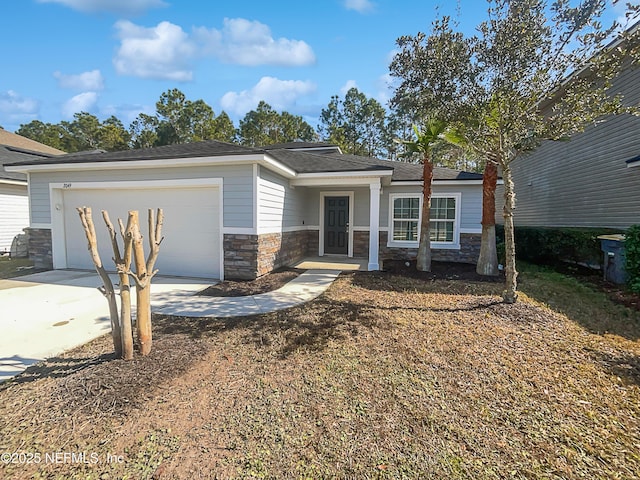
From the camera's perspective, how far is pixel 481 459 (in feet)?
6.63

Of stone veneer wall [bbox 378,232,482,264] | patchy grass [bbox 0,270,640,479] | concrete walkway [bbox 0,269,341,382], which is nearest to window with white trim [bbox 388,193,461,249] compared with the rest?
stone veneer wall [bbox 378,232,482,264]

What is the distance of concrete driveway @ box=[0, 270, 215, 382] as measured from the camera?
3465mm

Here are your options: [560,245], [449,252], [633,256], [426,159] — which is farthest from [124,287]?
[560,245]

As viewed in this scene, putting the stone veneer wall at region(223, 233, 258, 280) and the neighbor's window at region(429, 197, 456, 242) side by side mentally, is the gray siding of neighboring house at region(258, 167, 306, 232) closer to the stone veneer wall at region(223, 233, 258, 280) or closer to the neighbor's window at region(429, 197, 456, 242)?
the stone veneer wall at region(223, 233, 258, 280)

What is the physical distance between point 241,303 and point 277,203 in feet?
11.2

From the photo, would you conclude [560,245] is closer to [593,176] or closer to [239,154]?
[593,176]

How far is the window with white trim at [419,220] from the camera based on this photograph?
964cm

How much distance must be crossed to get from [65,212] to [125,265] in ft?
24.7

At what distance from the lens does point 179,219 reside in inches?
294

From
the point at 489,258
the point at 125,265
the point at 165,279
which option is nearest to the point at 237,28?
the point at 165,279

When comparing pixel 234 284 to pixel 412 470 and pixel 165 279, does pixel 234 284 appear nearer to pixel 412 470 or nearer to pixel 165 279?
pixel 165 279

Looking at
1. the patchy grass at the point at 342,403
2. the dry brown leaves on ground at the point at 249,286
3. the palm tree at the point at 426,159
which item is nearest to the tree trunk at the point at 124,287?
the patchy grass at the point at 342,403

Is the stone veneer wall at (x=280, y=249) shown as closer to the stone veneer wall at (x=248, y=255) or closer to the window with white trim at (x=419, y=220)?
the stone veneer wall at (x=248, y=255)

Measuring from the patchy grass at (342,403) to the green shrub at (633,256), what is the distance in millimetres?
2150
